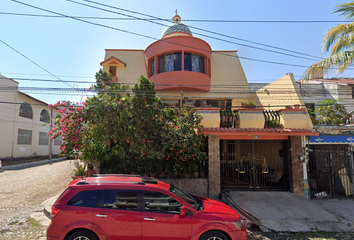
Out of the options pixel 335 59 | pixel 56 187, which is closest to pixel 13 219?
pixel 56 187

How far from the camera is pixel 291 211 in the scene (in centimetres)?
687

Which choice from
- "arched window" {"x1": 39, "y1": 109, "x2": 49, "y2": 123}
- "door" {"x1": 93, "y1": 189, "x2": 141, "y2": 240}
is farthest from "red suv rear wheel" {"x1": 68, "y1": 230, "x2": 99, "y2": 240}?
"arched window" {"x1": 39, "y1": 109, "x2": 49, "y2": 123}

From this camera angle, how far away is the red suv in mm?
3830

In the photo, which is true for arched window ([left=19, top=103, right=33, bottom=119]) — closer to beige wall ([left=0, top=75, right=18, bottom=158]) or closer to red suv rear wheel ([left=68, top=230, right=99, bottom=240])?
beige wall ([left=0, top=75, right=18, bottom=158])

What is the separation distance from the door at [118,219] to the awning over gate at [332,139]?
325 inches

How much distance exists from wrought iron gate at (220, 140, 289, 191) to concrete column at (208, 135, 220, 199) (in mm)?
765

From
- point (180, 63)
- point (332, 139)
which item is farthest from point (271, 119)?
point (180, 63)

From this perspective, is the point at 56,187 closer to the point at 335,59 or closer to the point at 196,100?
the point at 196,100

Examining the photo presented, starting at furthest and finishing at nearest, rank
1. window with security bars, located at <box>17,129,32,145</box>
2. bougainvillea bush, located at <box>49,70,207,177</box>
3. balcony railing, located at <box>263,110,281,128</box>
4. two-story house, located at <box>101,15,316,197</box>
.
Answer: window with security bars, located at <box>17,129,32,145</box> → balcony railing, located at <box>263,110,281,128</box> → two-story house, located at <box>101,15,316,197</box> → bougainvillea bush, located at <box>49,70,207,177</box>

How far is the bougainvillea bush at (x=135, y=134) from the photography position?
7965 mm

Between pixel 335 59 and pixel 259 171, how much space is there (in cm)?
576

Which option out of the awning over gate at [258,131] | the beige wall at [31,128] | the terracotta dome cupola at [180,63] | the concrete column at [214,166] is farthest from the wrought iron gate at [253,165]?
the beige wall at [31,128]

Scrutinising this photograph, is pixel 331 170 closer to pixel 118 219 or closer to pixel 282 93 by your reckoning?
pixel 282 93

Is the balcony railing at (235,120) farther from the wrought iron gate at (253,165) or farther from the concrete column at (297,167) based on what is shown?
the concrete column at (297,167)
